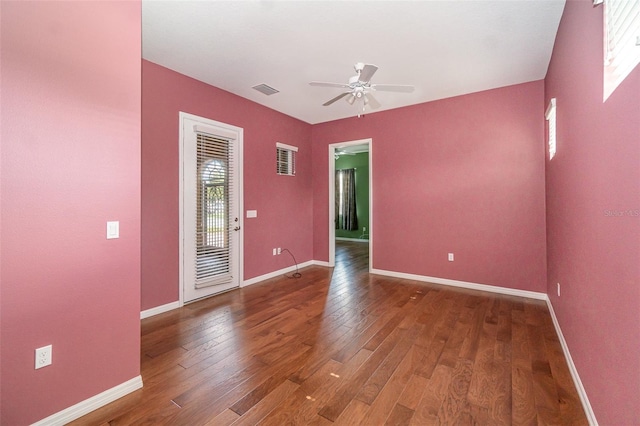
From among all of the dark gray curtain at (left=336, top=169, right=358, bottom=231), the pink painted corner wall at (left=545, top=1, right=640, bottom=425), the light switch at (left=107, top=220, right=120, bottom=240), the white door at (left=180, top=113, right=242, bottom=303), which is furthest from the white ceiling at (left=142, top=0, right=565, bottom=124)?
the dark gray curtain at (left=336, top=169, right=358, bottom=231)

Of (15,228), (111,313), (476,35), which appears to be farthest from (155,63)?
(476,35)

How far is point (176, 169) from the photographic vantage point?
3404 millimetres

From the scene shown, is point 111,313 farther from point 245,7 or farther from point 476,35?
A: point 476,35

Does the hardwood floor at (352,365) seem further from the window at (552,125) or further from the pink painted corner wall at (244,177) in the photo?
the window at (552,125)

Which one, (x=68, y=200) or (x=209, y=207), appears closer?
(x=68, y=200)

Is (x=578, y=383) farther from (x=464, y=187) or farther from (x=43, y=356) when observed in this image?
(x=43, y=356)

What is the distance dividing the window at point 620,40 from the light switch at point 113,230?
271cm

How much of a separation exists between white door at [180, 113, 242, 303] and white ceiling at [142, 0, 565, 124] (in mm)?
733

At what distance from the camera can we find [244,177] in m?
4.29

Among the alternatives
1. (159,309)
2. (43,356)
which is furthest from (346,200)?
(43,356)

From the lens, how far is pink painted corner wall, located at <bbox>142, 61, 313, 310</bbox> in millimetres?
3160

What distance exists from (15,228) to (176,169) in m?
2.07

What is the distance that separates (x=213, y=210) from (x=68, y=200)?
7.30ft

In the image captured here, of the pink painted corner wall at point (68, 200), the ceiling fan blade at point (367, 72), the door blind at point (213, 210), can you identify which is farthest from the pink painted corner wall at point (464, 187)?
the pink painted corner wall at point (68, 200)
